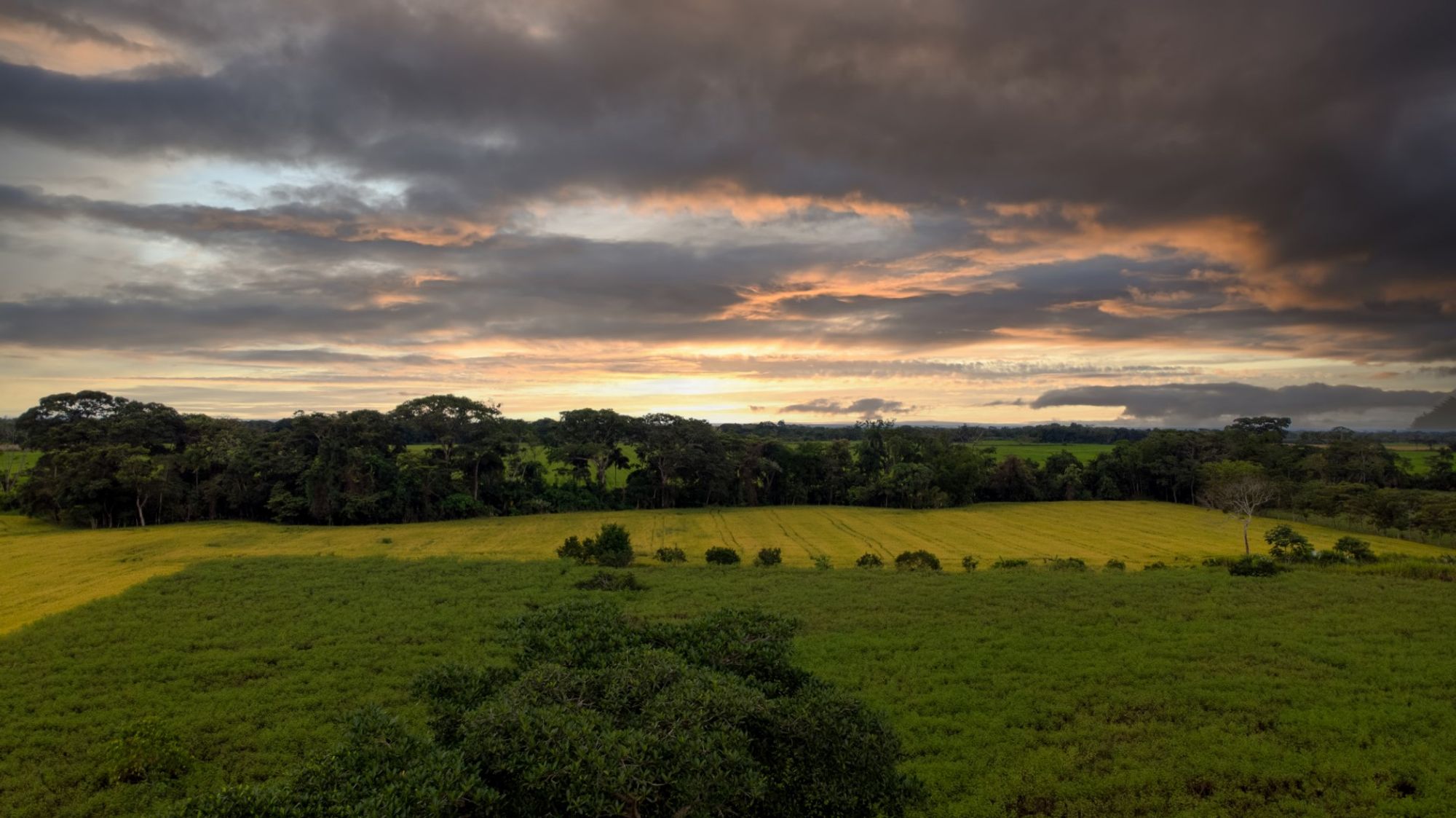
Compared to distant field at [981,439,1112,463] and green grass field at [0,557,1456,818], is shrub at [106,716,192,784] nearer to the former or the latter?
green grass field at [0,557,1456,818]

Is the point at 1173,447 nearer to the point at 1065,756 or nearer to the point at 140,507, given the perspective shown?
the point at 1065,756

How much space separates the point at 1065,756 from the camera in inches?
706

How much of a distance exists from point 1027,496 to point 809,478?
33.9m

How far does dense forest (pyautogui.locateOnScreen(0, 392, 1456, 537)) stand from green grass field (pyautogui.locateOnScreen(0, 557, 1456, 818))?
3348 cm

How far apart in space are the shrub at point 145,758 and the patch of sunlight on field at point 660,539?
850 inches

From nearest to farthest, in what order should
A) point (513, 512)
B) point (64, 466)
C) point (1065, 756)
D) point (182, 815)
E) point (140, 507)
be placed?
1. point (182, 815)
2. point (1065, 756)
3. point (64, 466)
4. point (140, 507)
5. point (513, 512)

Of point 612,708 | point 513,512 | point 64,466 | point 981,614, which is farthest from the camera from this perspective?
point 513,512

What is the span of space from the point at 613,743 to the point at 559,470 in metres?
78.5

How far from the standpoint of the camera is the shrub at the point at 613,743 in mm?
9016

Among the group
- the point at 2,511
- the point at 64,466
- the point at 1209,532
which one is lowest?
the point at 1209,532

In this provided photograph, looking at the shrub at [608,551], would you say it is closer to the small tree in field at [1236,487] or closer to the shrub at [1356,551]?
the small tree in field at [1236,487]

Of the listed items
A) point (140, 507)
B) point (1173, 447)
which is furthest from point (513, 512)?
point (1173, 447)

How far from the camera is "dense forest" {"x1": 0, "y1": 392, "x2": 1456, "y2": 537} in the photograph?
65.9 m

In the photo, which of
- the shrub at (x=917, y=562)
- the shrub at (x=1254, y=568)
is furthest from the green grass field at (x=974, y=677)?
the shrub at (x=917, y=562)
